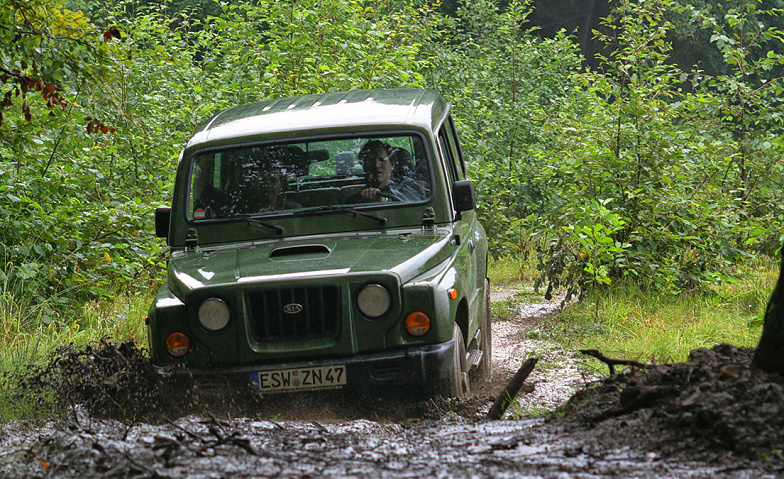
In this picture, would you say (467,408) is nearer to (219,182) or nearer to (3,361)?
(219,182)

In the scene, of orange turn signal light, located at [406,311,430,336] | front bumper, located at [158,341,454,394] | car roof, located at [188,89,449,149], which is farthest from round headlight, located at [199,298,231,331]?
car roof, located at [188,89,449,149]

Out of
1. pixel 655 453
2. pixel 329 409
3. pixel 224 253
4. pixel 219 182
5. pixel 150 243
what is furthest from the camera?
pixel 150 243

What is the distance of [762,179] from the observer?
30.8ft

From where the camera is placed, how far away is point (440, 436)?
Result: 365cm

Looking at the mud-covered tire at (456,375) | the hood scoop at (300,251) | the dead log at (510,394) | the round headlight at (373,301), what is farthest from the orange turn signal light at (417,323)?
the hood scoop at (300,251)

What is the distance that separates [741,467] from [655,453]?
0.29 metres

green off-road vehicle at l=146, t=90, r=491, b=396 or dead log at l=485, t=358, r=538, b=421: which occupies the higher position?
green off-road vehicle at l=146, t=90, r=491, b=396

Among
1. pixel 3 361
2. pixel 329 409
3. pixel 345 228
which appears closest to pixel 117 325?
pixel 3 361

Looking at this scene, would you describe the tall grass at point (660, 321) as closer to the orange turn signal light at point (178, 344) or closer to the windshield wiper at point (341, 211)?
the windshield wiper at point (341, 211)

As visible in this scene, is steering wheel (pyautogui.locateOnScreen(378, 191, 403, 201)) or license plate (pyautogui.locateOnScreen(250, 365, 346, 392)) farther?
steering wheel (pyautogui.locateOnScreen(378, 191, 403, 201))

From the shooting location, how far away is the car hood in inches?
175

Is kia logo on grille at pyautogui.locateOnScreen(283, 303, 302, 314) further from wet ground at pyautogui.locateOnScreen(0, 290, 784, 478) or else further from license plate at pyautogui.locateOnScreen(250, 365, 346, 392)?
wet ground at pyautogui.locateOnScreen(0, 290, 784, 478)

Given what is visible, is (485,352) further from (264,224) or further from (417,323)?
(417,323)

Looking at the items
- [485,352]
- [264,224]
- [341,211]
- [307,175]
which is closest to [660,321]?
[485,352]
